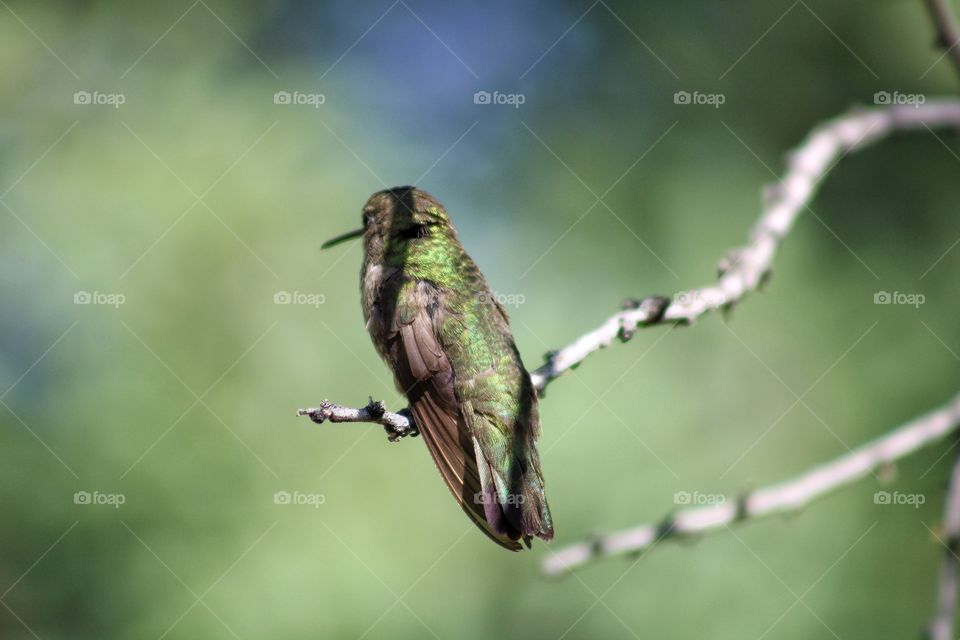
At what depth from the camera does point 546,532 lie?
11.4 ft

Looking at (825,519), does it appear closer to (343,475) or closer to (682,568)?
(682,568)

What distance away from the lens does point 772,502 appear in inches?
86.5

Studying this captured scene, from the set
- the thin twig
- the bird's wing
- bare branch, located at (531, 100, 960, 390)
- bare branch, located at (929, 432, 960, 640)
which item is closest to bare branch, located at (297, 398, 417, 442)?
the thin twig

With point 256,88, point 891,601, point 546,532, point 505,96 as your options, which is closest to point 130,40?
point 256,88

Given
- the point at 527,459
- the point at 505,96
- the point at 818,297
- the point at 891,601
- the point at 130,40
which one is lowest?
the point at 891,601

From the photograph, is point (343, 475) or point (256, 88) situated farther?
point (256, 88)

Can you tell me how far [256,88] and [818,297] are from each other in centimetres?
489

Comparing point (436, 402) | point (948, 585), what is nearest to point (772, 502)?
point (948, 585)

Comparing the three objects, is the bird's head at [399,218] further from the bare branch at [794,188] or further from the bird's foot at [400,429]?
the bare branch at [794,188]

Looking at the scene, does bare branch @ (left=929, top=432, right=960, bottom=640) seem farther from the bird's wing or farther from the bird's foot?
the bird's wing

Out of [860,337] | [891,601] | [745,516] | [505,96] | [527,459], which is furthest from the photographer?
[505,96]

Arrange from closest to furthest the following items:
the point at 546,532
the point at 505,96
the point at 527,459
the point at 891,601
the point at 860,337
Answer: the point at 546,532
the point at 527,459
the point at 891,601
the point at 860,337
the point at 505,96

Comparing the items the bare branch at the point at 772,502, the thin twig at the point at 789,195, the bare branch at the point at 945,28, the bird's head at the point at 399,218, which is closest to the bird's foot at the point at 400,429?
the thin twig at the point at 789,195

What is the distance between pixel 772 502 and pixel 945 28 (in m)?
1.14
